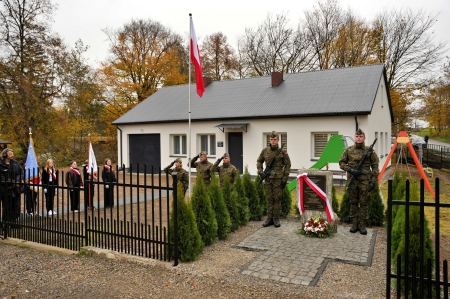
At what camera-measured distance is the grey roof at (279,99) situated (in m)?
14.5

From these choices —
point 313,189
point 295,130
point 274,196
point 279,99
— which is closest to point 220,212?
point 274,196

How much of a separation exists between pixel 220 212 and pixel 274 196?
1.53m

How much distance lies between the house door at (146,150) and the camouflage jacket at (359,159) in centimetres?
1371

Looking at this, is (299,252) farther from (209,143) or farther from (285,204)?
(209,143)

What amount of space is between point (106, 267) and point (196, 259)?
132 centimetres

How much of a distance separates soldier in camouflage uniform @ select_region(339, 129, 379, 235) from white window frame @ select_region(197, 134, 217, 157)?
11187 mm

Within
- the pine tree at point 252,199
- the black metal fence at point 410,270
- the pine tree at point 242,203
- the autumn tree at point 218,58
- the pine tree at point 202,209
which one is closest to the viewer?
the black metal fence at point 410,270

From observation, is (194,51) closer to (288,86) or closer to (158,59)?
(288,86)

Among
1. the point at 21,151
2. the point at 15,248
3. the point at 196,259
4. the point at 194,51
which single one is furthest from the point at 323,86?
the point at 21,151

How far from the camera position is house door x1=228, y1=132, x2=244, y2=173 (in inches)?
659

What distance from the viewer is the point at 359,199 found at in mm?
6672

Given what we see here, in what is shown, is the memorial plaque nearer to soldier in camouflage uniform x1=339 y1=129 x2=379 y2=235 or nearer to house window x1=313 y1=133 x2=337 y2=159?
soldier in camouflage uniform x1=339 y1=129 x2=379 y2=235

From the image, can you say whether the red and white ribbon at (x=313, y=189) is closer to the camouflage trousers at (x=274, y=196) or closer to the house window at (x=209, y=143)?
the camouflage trousers at (x=274, y=196)

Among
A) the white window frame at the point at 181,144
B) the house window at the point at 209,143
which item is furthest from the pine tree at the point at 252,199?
the white window frame at the point at 181,144
